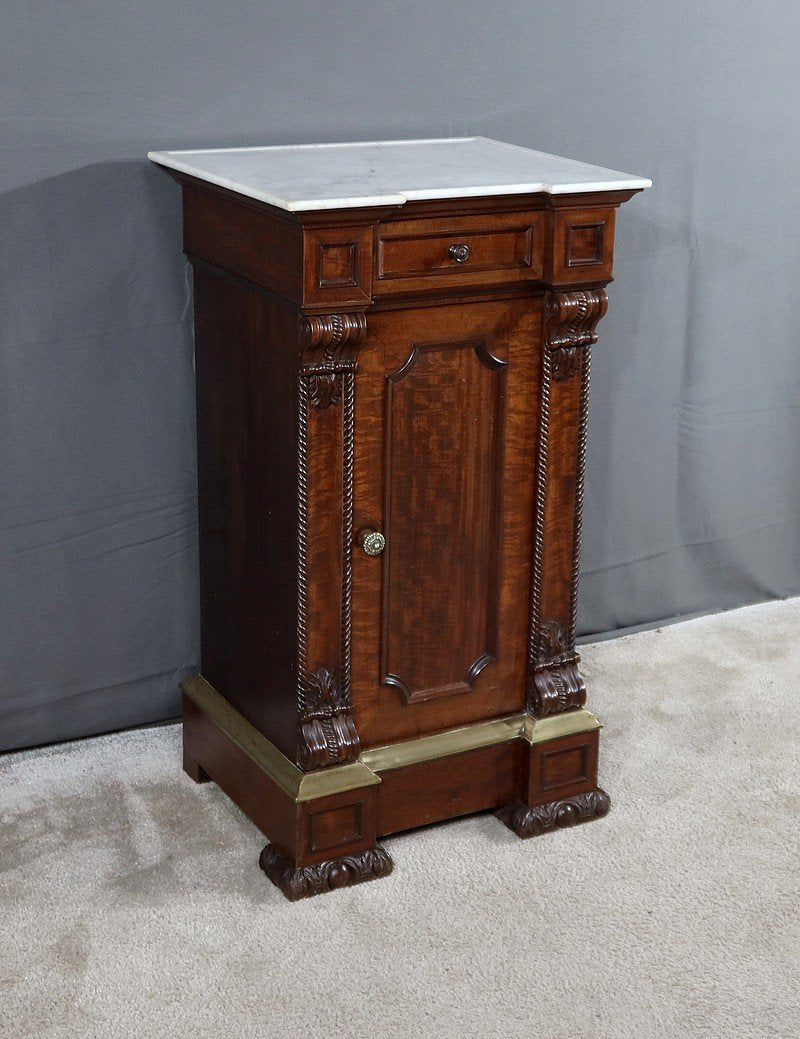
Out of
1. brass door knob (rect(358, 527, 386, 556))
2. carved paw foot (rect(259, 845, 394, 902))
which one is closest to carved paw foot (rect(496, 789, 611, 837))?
carved paw foot (rect(259, 845, 394, 902))

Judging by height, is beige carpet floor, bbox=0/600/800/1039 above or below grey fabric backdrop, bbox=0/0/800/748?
below

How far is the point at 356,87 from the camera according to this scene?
264cm

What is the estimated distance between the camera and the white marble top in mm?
2059

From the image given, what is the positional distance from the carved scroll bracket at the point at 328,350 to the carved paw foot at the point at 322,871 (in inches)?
32.7

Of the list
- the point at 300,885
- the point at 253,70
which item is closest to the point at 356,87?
the point at 253,70

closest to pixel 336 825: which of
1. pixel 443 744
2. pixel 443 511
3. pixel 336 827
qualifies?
pixel 336 827

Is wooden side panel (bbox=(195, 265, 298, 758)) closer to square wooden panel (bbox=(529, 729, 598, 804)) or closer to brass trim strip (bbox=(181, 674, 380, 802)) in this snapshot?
brass trim strip (bbox=(181, 674, 380, 802))

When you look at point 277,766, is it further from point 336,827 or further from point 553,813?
point 553,813

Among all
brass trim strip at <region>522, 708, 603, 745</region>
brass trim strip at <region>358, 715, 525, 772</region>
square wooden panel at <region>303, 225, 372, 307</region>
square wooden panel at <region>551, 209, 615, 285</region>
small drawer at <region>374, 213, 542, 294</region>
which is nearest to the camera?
square wooden panel at <region>303, 225, 372, 307</region>

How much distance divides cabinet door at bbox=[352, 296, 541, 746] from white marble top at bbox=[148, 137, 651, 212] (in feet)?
0.69

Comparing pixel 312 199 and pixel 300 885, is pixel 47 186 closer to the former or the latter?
pixel 312 199

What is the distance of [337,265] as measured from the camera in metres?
2.07

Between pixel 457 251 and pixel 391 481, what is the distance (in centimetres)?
41

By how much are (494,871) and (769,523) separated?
1.51 m
